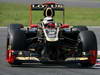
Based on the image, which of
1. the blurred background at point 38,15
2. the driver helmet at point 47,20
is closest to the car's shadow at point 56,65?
the driver helmet at point 47,20

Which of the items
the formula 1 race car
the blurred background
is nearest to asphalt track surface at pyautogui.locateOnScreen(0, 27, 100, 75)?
the formula 1 race car

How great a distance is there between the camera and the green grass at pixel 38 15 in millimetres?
29141

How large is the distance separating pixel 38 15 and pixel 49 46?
19.1 meters

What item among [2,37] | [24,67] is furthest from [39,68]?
[2,37]

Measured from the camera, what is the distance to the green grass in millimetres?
29141

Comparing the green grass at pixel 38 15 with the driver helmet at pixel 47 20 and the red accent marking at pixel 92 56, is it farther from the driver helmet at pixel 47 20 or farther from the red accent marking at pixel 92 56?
the red accent marking at pixel 92 56

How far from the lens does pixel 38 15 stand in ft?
107

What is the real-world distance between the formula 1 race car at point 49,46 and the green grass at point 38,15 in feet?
44.4

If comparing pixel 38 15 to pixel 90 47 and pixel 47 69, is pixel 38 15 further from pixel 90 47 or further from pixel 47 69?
pixel 47 69

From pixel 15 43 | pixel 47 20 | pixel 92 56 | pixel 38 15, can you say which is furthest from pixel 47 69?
pixel 38 15

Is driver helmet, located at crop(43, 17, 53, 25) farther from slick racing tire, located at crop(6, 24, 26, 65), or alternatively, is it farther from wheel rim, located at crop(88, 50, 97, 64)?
wheel rim, located at crop(88, 50, 97, 64)

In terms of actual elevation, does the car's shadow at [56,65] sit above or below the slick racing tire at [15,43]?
below

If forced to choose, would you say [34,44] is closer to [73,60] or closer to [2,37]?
[73,60]

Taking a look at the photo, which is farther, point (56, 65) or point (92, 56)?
point (56, 65)
